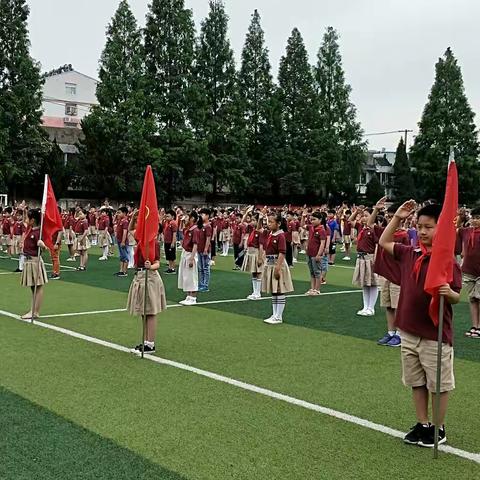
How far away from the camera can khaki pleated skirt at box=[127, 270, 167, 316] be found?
343 inches

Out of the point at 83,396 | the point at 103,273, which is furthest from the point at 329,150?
the point at 83,396

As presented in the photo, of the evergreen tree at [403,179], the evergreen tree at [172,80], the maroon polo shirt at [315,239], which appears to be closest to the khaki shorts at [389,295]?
the maroon polo shirt at [315,239]

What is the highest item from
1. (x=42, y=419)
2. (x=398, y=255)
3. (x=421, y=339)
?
(x=398, y=255)

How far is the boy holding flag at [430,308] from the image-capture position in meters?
5.09

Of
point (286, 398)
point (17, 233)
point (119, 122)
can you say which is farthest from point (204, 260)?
point (119, 122)

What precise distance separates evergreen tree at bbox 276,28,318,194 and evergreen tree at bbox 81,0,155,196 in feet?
41.8

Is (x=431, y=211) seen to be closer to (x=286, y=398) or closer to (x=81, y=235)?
(x=286, y=398)

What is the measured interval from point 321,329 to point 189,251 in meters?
4.05

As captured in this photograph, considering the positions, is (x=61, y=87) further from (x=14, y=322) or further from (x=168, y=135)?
(x=14, y=322)

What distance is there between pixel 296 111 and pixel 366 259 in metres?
45.1

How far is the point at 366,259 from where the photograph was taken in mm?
11695

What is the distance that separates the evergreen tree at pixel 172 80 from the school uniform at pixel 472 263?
3865 centimetres

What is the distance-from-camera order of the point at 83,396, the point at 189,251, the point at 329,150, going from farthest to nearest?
the point at 329,150 → the point at 189,251 → the point at 83,396

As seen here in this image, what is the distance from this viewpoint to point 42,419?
19.8 feet
